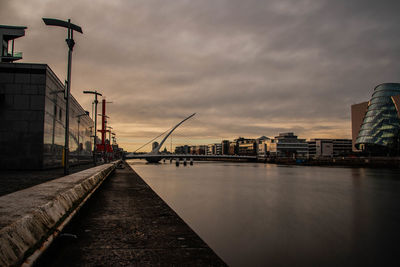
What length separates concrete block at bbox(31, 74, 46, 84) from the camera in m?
24.3

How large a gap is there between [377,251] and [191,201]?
15.8m

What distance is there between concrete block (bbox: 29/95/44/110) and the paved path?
17.4 meters

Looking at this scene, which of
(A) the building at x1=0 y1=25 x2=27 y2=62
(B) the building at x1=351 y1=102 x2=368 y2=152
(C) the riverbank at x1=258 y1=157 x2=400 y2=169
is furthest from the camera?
(B) the building at x1=351 y1=102 x2=368 y2=152

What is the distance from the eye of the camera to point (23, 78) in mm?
24172

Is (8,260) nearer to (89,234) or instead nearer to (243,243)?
(89,234)

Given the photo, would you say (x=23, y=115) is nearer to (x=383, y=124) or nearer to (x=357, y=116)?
(x=383, y=124)

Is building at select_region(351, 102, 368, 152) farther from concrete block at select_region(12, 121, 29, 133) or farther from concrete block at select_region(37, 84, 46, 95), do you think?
concrete block at select_region(12, 121, 29, 133)

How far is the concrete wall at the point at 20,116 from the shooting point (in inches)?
942

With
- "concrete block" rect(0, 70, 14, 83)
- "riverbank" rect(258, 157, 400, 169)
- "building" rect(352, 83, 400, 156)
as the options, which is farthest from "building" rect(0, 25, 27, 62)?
"building" rect(352, 83, 400, 156)

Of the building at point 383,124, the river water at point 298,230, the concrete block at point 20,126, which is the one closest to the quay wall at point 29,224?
the river water at point 298,230

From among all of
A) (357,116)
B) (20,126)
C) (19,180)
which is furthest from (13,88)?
(357,116)

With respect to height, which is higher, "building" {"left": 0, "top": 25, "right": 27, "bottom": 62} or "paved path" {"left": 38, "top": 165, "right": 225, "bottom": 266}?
"building" {"left": 0, "top": 25, "right": 27, "bottom": 62}

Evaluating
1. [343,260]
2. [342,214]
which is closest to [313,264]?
[343,260]

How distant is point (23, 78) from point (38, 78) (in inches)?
46.3
